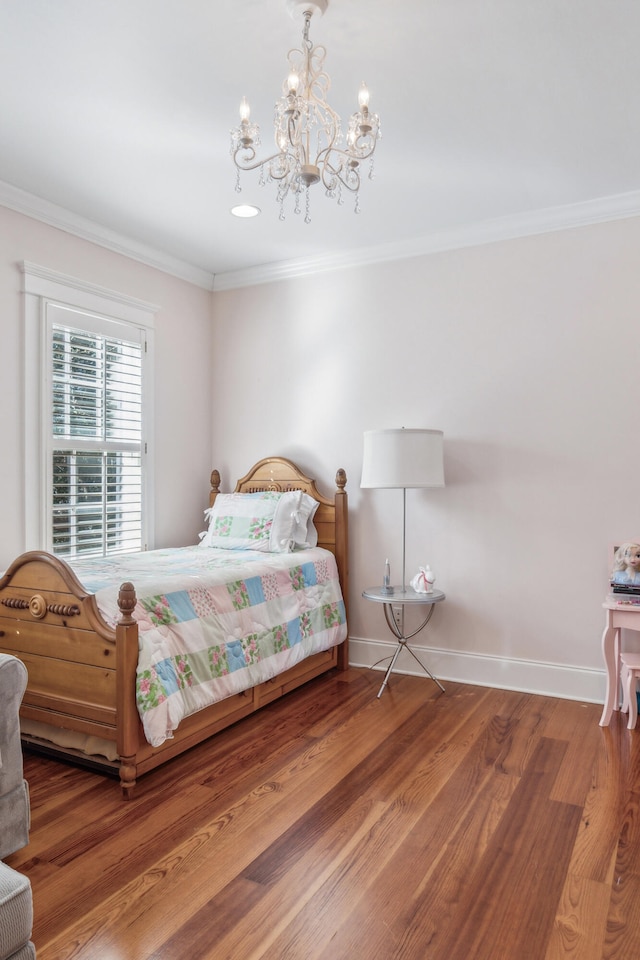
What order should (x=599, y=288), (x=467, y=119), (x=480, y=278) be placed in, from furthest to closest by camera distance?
(x=480, y=278)
(x=599, y=288)
(x=467, y=119)

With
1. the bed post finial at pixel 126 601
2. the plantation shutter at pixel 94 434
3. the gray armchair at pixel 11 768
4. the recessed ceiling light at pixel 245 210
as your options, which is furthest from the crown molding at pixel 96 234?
the gray armchair at pixel 11 768

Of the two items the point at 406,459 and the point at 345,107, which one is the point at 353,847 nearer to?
the point at 406,459

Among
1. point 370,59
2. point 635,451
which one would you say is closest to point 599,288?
point 635,451

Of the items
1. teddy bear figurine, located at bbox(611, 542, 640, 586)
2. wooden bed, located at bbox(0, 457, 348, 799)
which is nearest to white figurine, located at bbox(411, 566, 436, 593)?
teddy bear figurine, located at bbox(611, 542, 640, 586)

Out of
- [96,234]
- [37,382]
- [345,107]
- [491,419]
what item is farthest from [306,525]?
[345,107]

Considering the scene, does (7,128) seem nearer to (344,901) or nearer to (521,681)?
(344,901)

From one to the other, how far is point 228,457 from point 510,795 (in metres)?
2.98

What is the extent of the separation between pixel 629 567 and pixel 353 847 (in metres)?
1.90

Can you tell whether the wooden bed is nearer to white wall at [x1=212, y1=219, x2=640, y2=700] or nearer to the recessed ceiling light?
white wall at [x1=212, y1=219, x2=640, y2=700]

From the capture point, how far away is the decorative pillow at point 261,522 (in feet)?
13.1

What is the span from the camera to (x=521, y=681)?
372cm

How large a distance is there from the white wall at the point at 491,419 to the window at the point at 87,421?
0.94 metres

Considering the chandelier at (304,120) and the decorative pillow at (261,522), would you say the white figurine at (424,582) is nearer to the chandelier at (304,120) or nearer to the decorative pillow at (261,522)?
the decorative pillow at (261,522)

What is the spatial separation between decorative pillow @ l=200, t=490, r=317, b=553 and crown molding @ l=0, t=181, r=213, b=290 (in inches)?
63.2
